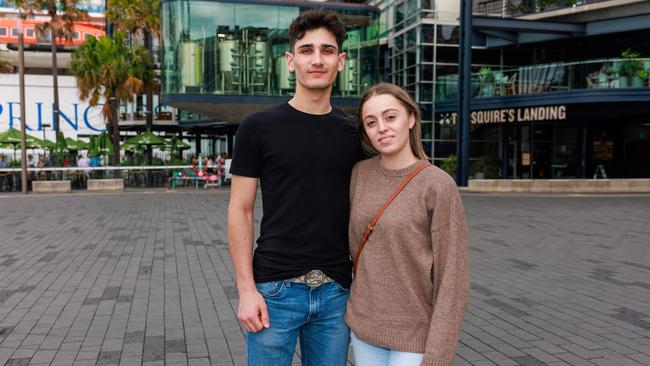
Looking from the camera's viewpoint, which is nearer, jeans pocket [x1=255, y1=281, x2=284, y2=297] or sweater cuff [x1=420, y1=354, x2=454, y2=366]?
sweater cuff [x1=420, y1=354, x2=454, y2=366]

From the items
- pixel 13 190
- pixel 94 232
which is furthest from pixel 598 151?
pixel 13 190

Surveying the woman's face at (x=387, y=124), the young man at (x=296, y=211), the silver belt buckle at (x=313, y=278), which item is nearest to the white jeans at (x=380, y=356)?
the young man at (x=296, y=211)

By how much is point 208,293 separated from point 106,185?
61.1 feet

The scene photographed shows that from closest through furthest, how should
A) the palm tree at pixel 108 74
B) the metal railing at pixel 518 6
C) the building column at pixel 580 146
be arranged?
the metal railing at pixel 518 6 → the building column at pixel 580 146 → the palm tree at pixel 108 74

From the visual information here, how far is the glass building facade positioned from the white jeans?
22395 mm

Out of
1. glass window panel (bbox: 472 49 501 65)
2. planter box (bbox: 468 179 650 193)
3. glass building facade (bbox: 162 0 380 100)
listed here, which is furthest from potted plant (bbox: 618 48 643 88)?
glass building facade (bbox: 162 0 380 100)

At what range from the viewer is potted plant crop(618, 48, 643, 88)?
20969 mm

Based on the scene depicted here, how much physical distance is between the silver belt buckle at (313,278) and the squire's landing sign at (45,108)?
44.7 metres

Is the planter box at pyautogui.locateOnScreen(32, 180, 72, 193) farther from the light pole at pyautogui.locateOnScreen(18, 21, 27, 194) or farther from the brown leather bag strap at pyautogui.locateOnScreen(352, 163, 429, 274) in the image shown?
the brown leather bag strap at pyautogui.locateOnScreen(352, 163, 429, 274)

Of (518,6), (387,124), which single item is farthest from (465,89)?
(387,124)

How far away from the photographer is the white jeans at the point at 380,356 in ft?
6.31

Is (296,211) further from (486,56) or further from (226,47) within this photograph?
(486,56)

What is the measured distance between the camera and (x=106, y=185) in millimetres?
22891

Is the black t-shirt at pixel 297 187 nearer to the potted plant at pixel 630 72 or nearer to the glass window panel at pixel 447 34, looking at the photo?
the potted plant at pixel 630 72
